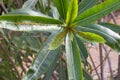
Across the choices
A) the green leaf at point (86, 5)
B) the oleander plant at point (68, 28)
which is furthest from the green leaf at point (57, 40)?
the green leaf at point (86, 5)

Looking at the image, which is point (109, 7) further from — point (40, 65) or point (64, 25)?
point (40, 65)

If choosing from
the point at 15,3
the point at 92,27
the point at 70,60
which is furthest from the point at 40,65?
the point at 15,3

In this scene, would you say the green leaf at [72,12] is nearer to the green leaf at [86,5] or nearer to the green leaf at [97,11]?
the green leaf at [97,11]

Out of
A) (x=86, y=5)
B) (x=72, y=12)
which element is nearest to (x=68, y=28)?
(x=72, y=12)

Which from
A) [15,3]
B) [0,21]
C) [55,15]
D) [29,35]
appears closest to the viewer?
[0,21]

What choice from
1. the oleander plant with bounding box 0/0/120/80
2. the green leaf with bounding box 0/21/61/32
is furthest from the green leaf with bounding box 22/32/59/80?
the green leaf with bounding box 0/21/61/32
